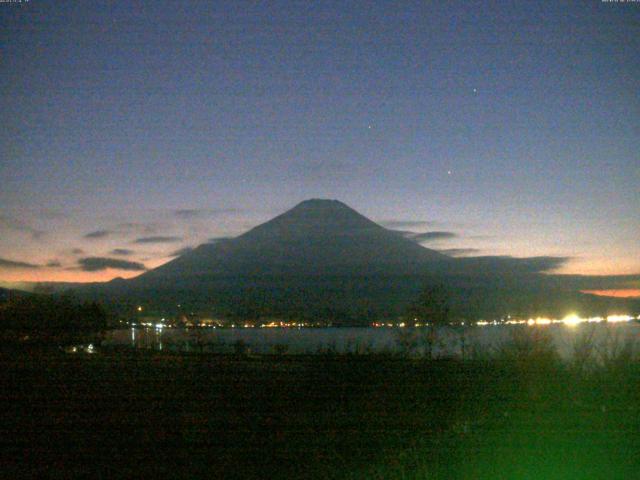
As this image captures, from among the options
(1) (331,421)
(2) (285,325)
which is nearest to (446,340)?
(1) (331,421)

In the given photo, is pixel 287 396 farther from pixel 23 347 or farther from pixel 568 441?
pixel 23 347

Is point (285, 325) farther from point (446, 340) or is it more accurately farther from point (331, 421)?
point (331, 421)

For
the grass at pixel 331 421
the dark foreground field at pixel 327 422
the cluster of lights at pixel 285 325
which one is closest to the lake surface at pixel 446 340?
the grass at pixel 331 421

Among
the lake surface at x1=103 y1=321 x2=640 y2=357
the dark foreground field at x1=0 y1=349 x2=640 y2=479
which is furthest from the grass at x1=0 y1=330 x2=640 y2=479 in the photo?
the lake surface at x1=103 y1=321 x2=640 y2=357

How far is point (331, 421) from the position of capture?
9.38 meters

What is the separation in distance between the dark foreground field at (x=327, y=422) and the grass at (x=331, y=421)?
0.08 ft

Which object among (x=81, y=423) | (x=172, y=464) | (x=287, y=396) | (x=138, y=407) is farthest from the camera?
(x=287, y=396)

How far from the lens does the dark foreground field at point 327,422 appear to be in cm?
704

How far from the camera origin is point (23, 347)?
22.0 metres

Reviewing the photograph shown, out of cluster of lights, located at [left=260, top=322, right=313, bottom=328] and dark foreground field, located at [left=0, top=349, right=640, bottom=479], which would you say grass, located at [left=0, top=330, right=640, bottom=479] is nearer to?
dark foreground field, located at [left=0, top=349, right=640, bottom=479]

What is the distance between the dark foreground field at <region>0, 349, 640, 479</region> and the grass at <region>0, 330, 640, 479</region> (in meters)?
0.02

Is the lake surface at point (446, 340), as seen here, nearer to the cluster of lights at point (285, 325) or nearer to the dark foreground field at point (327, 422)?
the dark foreground field at point (327, 422)

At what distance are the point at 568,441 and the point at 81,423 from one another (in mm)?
6158

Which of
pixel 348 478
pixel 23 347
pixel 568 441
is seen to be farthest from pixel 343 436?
pixel 23 347
